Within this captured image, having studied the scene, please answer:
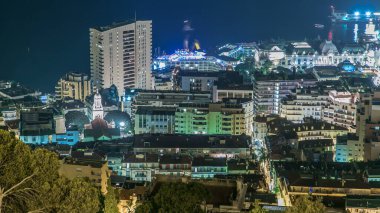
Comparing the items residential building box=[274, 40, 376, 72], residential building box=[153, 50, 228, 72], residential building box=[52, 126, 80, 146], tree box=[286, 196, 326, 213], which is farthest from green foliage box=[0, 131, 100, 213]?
residential building box=[274, 40, 376, 72]

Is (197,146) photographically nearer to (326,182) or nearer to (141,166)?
(141,166)

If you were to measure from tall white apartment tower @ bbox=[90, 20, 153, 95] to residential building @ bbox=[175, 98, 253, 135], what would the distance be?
262 inches

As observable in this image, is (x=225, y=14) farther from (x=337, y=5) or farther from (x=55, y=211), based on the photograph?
(x=55, y=211)

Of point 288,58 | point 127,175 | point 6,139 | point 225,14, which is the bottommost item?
point 127,175

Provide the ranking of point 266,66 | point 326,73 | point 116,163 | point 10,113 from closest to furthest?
point 116,163, point 10,113, point 326,73, point 266,66

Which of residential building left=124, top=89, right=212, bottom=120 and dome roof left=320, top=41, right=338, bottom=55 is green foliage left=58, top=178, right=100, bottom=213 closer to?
residential building left=124, top=89, right=212, bottom=120

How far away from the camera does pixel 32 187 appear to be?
19.6ft

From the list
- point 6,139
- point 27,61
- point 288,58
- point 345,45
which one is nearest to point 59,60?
point 27,61

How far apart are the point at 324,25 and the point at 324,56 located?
1217 cm

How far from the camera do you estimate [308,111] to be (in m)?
19.7

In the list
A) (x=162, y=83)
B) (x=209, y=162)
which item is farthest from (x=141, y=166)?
(x=162, y=83)

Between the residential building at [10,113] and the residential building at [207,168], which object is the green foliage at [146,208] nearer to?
the residential building at [207,168]

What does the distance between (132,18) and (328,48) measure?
11620mm

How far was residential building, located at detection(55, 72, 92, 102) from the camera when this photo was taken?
920 inches
